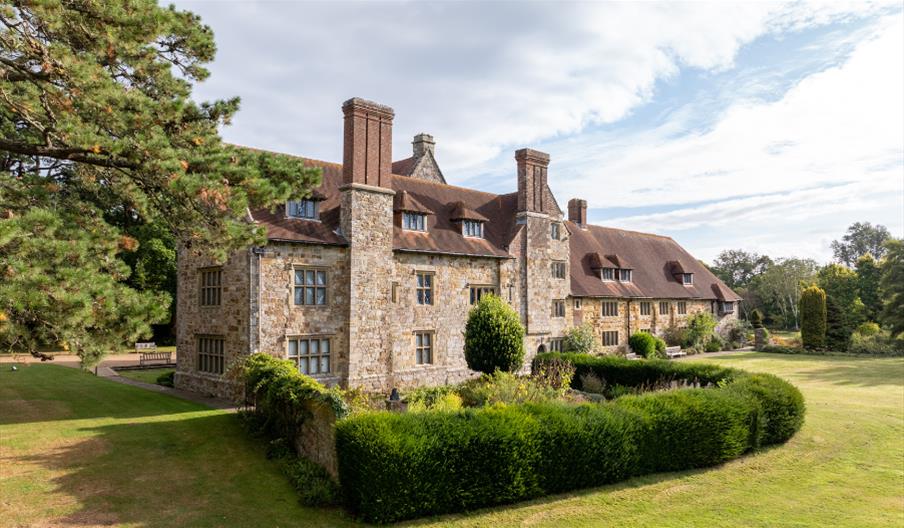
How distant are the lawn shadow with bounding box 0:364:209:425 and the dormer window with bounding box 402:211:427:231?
11126mm

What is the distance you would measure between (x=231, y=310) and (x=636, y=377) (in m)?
15.9

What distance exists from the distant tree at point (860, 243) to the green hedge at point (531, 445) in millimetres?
112526

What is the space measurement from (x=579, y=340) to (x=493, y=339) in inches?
474

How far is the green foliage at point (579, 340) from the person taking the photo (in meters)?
32.3

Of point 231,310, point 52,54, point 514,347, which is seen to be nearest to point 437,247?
point 514,347

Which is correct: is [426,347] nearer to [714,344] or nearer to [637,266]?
[637,266]

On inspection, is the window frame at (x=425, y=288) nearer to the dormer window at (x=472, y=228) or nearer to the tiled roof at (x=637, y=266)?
the dormer window at (x=472, y=228)

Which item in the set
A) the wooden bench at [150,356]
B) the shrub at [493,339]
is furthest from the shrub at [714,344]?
the wooden bench at [150,356]

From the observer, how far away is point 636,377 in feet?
74.1

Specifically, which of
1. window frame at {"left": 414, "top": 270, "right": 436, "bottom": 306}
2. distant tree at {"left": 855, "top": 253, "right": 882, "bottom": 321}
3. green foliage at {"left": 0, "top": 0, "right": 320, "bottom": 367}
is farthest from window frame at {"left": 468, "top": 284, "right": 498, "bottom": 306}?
distant tree at {"left": 855, "top": 253, "right": 882, "bottom": 321}

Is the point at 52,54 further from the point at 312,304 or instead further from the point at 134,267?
the point at 134,267

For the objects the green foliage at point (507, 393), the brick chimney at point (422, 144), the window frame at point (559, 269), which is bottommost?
the green foliage at point (507, 393)

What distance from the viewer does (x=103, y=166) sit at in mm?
11125

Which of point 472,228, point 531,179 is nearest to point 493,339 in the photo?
point 472,228
